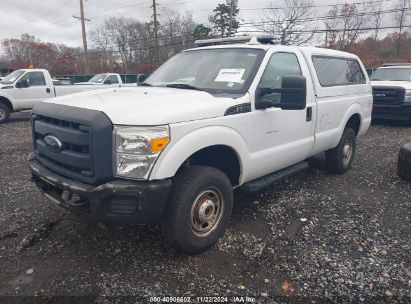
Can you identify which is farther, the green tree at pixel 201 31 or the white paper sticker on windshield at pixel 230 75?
the green tree at pixel 201 31

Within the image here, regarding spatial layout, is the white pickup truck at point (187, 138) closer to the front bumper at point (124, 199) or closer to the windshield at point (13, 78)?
the front bumper at point (124, 199)

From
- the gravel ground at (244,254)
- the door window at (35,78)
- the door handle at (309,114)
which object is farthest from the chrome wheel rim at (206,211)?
the door window at (35,78)

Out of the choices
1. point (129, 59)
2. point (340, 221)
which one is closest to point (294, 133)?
point (340, 221)

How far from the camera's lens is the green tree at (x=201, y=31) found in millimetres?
39562

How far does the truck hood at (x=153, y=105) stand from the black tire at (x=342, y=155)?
2.85 meters

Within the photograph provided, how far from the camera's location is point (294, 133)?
4160mm

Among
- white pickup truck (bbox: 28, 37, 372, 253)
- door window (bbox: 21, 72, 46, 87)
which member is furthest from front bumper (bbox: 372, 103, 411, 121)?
door window (bbox: 21, 72, 46, 87)

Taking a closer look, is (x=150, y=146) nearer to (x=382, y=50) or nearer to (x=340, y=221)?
(x=340, y=221)

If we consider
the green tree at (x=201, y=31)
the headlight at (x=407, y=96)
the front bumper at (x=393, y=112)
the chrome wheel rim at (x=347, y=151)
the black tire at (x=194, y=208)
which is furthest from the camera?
the green tree at (x=201, y=31)

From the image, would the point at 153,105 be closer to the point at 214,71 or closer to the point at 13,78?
→ the point at 214,71

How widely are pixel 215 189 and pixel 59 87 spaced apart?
11295mm

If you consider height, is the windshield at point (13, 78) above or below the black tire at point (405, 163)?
above

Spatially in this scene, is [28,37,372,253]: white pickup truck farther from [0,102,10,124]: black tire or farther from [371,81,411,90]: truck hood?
[0,102,10,124]: black tire

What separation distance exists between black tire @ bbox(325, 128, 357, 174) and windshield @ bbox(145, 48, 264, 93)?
2.45 m
